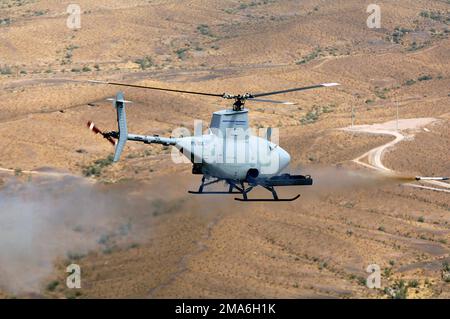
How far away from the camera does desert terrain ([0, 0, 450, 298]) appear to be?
60844mm

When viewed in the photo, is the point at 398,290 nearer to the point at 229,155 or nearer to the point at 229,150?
the point at 229,155

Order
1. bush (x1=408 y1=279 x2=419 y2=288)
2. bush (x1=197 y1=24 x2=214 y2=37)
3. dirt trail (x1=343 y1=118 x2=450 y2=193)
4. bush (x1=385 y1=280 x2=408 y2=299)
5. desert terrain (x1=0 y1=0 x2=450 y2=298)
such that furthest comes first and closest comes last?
1. bush (x1=197 y1=24 x2=214 y2=37)
2. dirt trail (x1=343 y1=118 x2=450 y2=193)
3. bush (x1=408 y1=279 x2=419 y2=288)
4. desert terrain (x1=0 y1=0 x2=450 y2=298)
5. bush (x1=385 y1=280 x2=408 y2=299)

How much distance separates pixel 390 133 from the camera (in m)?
95.8

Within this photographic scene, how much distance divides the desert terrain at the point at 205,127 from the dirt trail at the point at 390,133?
1.18 feet

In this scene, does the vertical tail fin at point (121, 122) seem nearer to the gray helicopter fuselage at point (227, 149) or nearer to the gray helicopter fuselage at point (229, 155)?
the gray helicopter fuselage at point (227, 149)

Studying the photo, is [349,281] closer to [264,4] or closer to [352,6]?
[352,6]

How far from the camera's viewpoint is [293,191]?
68.8 metres

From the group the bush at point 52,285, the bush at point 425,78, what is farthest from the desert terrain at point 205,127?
the bush at point 425,78

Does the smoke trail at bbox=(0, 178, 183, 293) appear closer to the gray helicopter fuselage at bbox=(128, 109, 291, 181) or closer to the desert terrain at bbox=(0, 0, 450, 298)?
the desert terrain at bbox=(0, 0, 450, 298)

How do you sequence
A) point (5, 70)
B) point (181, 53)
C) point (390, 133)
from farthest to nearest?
1. point (181, 53)
2. point (5, 70)
3. point (390, 133)

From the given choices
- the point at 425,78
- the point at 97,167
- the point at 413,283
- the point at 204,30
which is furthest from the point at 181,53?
the point at 413,283

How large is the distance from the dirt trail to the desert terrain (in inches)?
14.2

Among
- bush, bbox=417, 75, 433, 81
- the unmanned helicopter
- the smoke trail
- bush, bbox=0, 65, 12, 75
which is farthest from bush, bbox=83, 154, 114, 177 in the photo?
bush, bbox=417, 75, 433, 81

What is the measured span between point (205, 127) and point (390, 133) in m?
18.3
